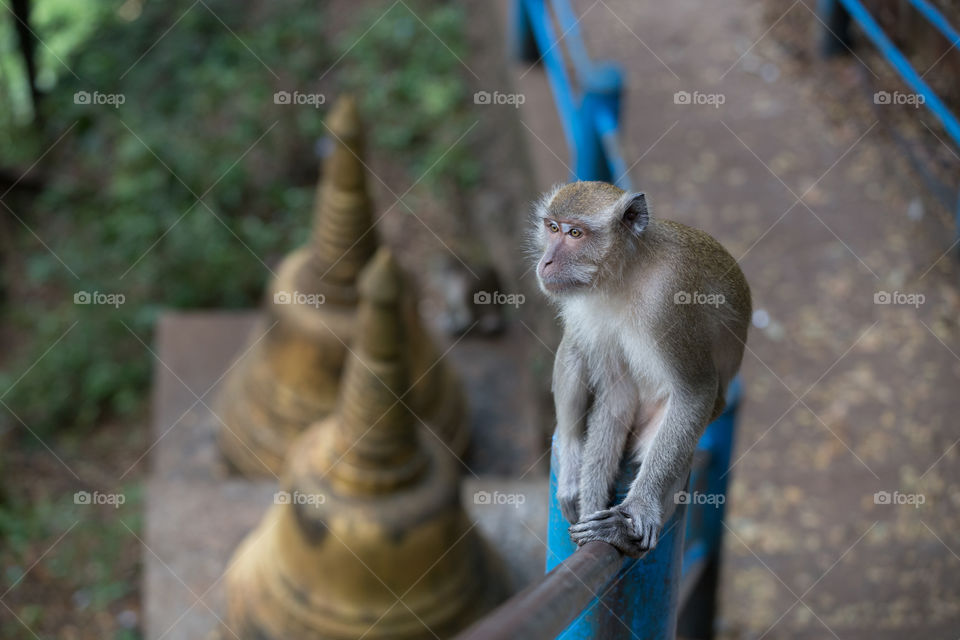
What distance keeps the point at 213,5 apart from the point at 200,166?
2676 millimetres

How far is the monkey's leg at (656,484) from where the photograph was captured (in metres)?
2.45

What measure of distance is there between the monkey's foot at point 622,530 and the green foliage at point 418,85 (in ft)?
25.7

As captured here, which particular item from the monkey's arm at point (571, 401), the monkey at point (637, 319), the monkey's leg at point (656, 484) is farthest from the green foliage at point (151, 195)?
the monkey's leg at point (656, 484)

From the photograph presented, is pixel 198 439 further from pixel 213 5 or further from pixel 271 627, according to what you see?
pixel 213 5

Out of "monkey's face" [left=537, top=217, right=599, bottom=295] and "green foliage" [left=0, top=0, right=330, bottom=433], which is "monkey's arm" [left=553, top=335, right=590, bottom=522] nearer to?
"monkey's face" [left=537, top=217, right=599, bottom=295]

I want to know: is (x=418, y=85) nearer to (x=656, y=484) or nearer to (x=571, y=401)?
(x=571, y=401)

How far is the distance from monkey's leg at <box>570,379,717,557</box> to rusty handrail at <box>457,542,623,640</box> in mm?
261

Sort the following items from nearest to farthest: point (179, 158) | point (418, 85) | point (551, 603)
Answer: point (551, 603) < point (179, 158) < point (418, 85)

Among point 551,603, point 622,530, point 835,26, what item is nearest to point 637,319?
point 622,530

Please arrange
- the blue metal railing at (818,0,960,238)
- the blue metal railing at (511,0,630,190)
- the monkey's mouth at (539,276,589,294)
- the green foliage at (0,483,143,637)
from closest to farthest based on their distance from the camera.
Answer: the monkey's mouth at (539,276,589,294)
the blue metal railing at (818,0,960,238)
the blue metal railing at (511,0,630,190)
the green foliage at (0,483,143,637)

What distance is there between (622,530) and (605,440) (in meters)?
0.51

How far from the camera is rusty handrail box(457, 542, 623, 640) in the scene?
161 cm

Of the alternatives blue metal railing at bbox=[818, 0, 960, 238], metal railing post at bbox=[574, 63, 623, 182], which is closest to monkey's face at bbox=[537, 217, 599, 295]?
blue metal railing at bbox=[818, 0, 960, 238]

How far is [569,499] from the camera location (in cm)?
281
